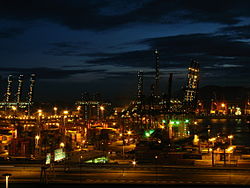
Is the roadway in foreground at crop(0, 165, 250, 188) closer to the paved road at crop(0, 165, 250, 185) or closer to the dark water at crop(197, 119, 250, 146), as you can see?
the paved road at crop(0, 165, 250, 185)

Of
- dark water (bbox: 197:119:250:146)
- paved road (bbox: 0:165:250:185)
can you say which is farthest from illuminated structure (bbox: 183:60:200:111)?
paved road (bbox: 0:165:250:185)

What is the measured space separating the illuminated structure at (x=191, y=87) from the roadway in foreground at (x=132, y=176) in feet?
137

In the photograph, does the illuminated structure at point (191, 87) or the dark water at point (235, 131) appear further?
the illuminated structure at point (191, 87)

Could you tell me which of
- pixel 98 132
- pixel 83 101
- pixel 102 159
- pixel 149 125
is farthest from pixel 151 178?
pixel 83 101

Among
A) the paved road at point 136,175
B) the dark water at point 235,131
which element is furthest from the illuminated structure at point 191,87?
the paved road at point 136,175

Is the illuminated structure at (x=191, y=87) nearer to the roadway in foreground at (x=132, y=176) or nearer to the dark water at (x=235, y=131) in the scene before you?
the dark water at (x=235, y=131)

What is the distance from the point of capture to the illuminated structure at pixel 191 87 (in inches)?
2067

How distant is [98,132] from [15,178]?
2047 cm

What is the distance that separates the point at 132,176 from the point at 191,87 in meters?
43.4

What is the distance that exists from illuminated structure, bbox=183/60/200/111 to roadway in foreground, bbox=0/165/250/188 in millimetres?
41790

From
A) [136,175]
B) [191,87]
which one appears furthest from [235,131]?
[136,175]

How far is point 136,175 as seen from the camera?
1030 centimetres

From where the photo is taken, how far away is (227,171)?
10.8 metres

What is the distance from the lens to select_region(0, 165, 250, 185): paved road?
31.2 ft
